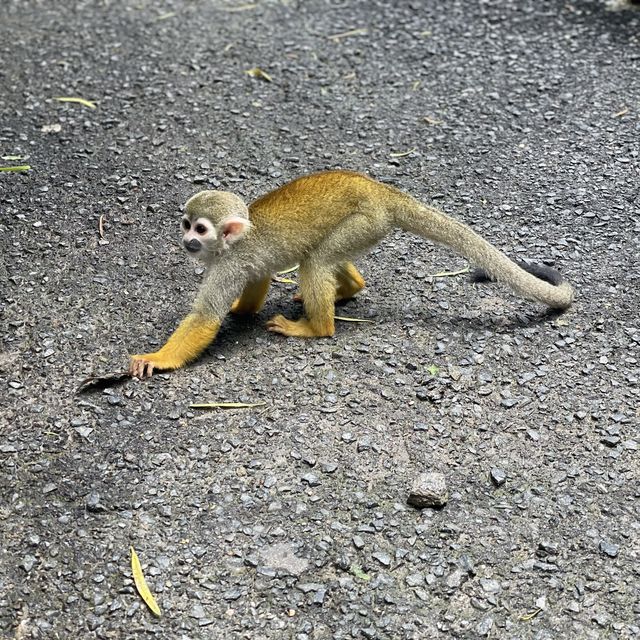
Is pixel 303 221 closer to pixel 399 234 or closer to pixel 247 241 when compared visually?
pixel 247 241

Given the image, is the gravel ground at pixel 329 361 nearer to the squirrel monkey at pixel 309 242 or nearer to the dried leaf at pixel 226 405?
the dried leaf at pixel 226 405

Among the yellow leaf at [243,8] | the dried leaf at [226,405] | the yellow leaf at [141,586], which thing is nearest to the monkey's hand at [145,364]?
the dried leaf at [226,405]

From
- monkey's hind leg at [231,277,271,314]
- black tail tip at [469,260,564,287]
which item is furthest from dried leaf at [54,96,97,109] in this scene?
black tail tip at [469,260,564,287]

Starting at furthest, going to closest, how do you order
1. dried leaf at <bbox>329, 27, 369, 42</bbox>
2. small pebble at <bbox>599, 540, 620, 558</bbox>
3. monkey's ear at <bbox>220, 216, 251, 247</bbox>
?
dried leaf at <bbox>329, 27, 369, 42</bbox> → monkey's ear at <bbox>220, 216, 251, 247</bbox> → small pebble at <bbox>599, 540, 620, 558</bbox>

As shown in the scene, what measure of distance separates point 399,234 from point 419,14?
281 centimetres

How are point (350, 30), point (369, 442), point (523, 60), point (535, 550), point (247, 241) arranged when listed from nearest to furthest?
point (535, 550)
point (369, 442)
point (247, 241)
point (523, 60)
point (350, 30)

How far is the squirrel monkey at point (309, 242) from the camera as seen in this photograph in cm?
376

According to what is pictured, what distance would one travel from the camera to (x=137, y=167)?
512 cm

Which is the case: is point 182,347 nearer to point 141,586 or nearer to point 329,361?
point 329,361

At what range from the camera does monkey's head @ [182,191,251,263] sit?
3.71 metres

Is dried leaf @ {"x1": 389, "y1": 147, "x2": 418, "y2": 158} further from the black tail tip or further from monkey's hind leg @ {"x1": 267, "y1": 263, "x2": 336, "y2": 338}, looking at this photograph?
monkey's hind leg @ {"x1": 267, "y1": 263, "x2": 336, "y2": 338}

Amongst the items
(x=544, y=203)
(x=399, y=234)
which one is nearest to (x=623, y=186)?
(x=544, y=203)

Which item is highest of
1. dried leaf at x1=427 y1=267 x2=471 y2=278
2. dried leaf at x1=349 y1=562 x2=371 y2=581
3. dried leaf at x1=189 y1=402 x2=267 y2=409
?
dried leaf at x1=427 y1=267 x2=471 y2=278

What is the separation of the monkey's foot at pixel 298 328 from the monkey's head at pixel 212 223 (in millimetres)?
419
